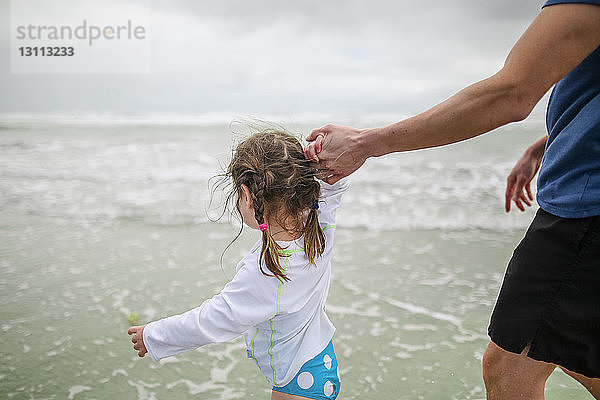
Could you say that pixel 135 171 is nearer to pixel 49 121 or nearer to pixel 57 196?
pixel 57 196

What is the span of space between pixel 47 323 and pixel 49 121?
18.4 metres

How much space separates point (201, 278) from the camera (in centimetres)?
414

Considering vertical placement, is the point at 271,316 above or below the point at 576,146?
below

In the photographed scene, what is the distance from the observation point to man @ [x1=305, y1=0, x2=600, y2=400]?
1326 mm

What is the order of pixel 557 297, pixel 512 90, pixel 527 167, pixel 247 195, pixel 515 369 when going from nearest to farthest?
pixel 512 90, pixel 557 297, pixel 515 369, pixel 247 195, pixel 527 167

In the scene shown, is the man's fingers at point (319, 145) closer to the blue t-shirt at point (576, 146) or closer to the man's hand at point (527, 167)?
the blue t-shirt at point (576, 146)

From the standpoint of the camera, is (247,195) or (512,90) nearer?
(512,90)

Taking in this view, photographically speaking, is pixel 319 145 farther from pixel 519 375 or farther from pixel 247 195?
pixel 519 375

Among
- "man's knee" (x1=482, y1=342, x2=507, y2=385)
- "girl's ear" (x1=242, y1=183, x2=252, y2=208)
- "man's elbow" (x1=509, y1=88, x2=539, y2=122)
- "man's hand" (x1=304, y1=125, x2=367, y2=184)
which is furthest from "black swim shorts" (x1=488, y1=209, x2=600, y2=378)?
"girl's ear" (x1=242, y1=183, x2=252, y2=208)

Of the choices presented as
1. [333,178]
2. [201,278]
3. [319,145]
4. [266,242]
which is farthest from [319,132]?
[201,278]

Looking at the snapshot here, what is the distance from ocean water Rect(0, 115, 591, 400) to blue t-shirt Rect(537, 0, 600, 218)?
1544 mm

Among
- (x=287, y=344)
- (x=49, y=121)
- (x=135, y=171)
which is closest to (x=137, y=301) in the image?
(x=287, y=344)

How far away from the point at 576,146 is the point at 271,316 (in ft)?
3.55

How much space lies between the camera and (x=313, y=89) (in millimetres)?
26453
